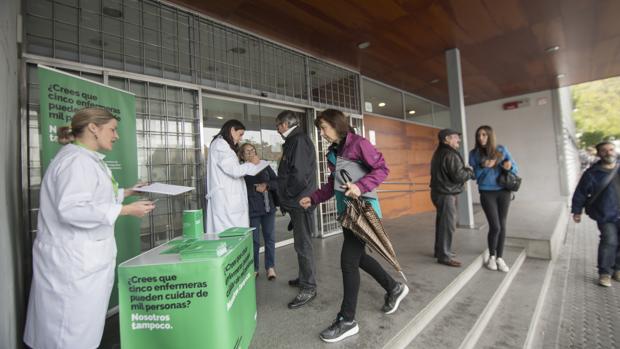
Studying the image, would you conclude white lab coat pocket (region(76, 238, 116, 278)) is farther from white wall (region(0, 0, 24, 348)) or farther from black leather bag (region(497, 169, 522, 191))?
black leather bag (region(497, 169, 522, 191))

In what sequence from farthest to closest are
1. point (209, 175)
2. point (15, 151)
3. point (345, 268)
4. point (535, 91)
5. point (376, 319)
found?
point (535, 91), point (209, 175), point (376, 319), point (345, 268), point (15, 151)

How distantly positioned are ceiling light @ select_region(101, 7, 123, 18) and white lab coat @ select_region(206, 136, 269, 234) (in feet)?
5.27

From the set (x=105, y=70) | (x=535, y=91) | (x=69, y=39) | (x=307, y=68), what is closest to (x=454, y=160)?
(x=307, y=68)

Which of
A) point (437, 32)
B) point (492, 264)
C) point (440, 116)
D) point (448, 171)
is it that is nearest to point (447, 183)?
point (448, 171)

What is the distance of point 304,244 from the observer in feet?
7.31

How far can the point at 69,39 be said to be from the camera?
244 centimetres

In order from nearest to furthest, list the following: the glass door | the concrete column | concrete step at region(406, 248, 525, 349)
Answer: concrete step at region(406, 248, 525, 349)
the glass door
the concrete column

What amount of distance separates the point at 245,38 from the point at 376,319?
352 cm

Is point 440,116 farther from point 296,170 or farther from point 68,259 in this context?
point 68,259

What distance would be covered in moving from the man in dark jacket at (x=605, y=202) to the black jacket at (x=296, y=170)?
3.06 m

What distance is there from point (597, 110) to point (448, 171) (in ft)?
75.6

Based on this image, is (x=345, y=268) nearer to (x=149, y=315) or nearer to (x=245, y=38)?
(x=149, y=315)

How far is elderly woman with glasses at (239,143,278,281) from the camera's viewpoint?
2.80 metres

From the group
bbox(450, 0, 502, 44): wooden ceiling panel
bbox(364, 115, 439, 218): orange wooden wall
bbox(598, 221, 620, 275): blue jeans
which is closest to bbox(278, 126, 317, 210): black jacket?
bbox(450, 0, 502, 44): wooden ceiling panel
